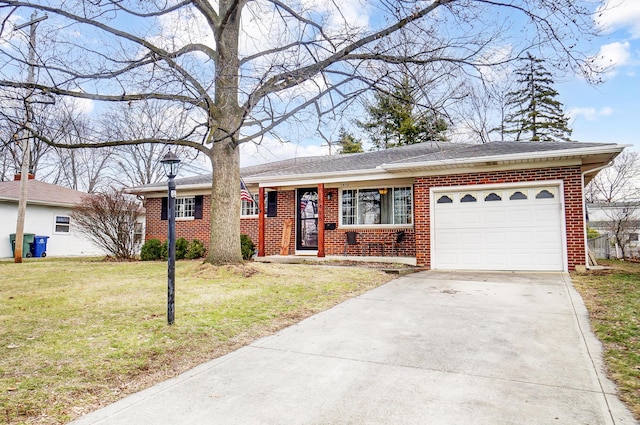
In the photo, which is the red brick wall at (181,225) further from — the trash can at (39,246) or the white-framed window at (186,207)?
the trash can at (39,246)

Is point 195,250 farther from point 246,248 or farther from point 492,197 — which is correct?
point 492,197

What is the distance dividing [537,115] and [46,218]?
→ 31.5 m

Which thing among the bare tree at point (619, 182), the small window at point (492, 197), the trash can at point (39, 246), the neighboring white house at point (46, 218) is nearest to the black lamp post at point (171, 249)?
the small window at point (492, 197)

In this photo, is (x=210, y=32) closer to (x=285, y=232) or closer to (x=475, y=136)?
(x=285, y=232)

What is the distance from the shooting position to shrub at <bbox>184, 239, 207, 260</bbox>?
13898 millimetres

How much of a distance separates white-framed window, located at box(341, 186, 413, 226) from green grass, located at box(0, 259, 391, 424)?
13.1ft

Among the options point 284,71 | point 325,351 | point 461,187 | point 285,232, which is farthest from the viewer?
point 285,232

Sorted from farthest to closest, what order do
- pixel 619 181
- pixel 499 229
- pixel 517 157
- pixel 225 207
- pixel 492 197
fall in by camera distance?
1. pixel 619 181
2. pixel 492 197
3. pixel 499 229
4. pixel 517 157
5. pixel 225 207

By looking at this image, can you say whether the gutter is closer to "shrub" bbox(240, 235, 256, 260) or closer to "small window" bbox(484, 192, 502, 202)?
"small window" bbox(484, 192, 502, 202)

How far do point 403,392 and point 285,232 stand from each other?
10.9 m

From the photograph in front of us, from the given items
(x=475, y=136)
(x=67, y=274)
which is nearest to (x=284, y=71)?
(x=67, y=274)

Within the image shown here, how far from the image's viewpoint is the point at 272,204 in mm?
14062

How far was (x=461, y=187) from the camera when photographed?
1010 centimetres

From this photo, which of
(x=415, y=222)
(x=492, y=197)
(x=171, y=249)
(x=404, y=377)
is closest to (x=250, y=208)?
(x=415, y=222)
